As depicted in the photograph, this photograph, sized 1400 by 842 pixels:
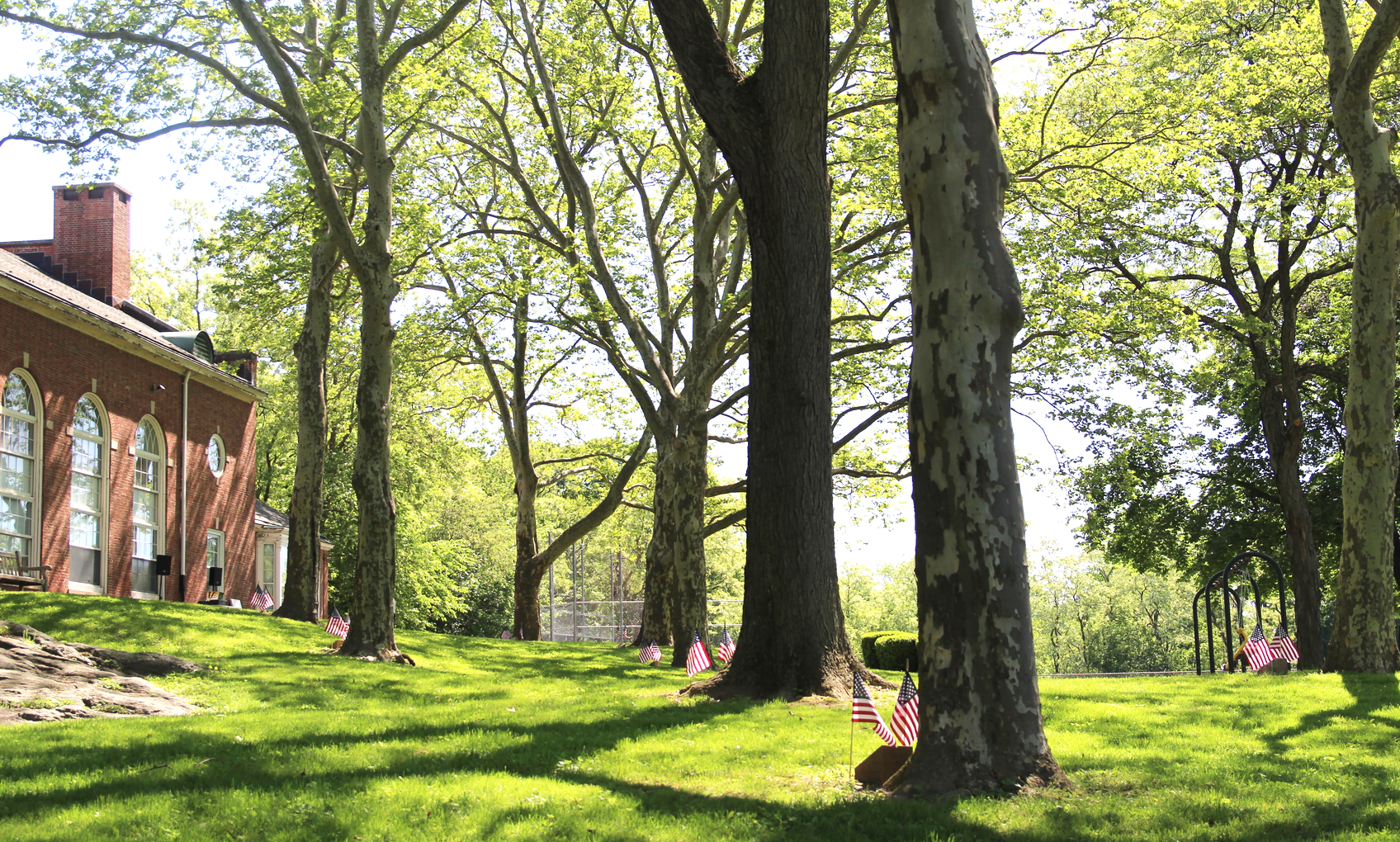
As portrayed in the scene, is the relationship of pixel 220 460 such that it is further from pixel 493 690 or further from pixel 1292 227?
pixel 1292 227

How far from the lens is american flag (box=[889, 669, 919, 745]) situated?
23.0 ft

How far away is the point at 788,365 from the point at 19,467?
725 inches

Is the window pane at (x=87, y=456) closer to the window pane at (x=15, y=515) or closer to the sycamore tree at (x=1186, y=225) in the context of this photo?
the window pane at (x=15, y=515)

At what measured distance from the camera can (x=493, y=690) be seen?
13781 millimetres

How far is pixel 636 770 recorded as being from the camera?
7.44 m

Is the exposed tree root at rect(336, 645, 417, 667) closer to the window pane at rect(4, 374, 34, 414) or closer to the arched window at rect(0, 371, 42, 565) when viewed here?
the arched window at rect(0, 371, 42, 565)

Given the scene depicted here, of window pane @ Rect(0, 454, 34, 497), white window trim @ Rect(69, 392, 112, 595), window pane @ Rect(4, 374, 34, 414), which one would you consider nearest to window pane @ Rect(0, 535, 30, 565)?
window pane @ Rect(0, 454, 34, 497)

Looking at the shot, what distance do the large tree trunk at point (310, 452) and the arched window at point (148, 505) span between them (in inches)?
212

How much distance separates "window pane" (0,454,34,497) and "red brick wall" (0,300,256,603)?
0.29 metres

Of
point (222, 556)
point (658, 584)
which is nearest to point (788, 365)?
point (658, 584)

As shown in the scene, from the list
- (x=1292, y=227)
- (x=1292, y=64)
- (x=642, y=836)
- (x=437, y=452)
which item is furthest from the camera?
(x=437, y=452)

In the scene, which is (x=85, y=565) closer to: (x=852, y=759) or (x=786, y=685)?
(x=786, y=685)

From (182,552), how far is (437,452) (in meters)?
15.8

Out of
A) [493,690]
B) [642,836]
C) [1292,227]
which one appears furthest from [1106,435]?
[642,836]
